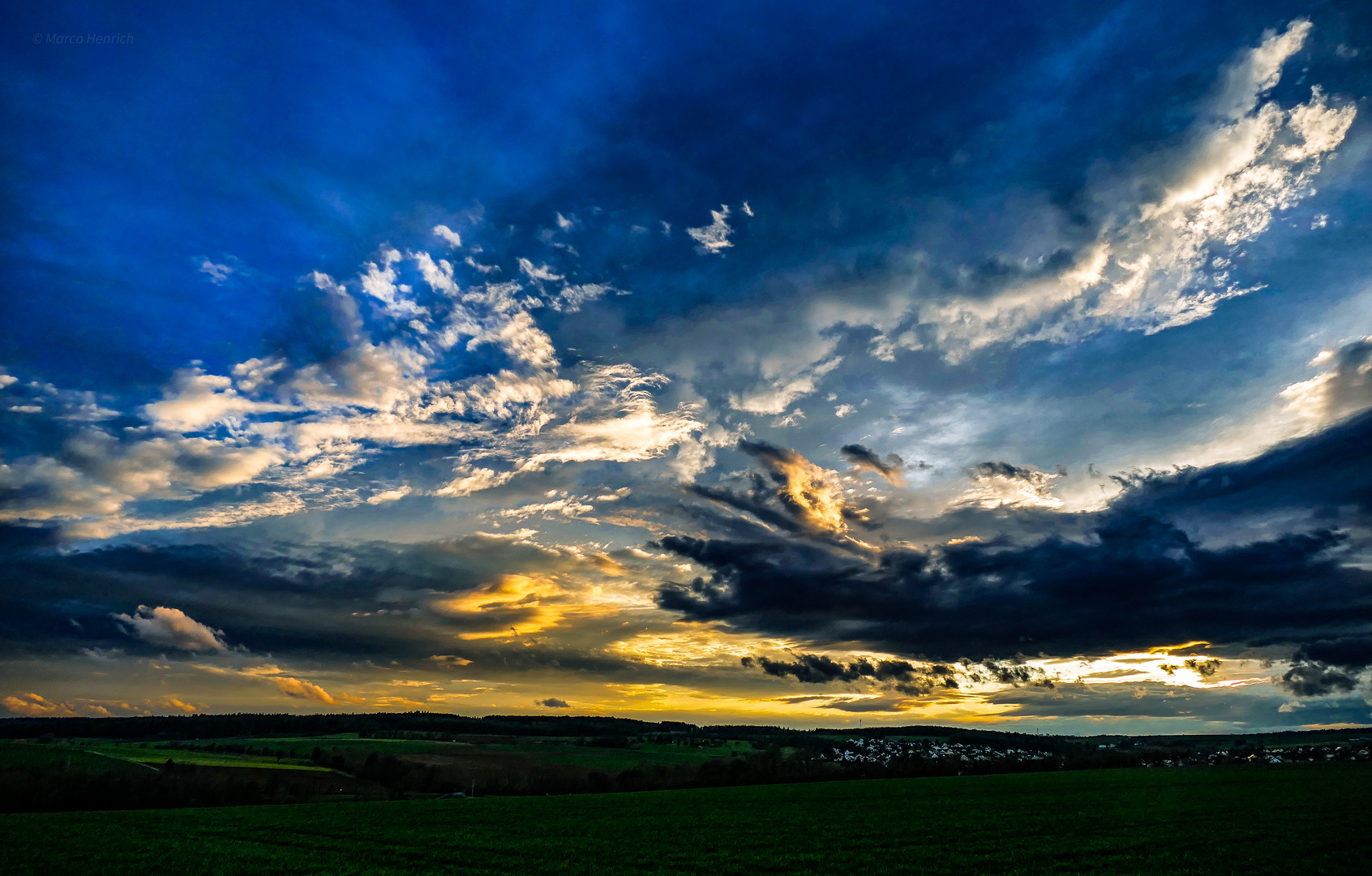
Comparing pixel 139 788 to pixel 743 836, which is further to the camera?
pixel 139 788

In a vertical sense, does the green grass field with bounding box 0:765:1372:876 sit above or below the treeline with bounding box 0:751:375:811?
above

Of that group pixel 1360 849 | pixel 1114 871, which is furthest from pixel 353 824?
pixel 1360 849

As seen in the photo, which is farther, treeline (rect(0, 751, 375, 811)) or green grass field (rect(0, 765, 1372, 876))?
treeline (rect(0, 751, 375, 811))

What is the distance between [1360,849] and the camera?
36.1 m

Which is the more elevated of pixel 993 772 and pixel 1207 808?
pixel 1207 808

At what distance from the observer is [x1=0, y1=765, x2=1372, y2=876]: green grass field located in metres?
33.7

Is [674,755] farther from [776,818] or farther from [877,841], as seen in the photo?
[877,841]

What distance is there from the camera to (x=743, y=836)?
45.2 m

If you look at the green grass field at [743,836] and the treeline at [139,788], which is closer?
the green grass field at [743,836]

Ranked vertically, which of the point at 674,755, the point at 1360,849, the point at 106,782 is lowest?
the point at 674,755

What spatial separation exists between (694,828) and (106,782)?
232ft

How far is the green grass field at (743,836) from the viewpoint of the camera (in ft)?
111

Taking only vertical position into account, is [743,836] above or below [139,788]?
above

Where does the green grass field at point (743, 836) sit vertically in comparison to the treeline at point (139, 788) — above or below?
above
